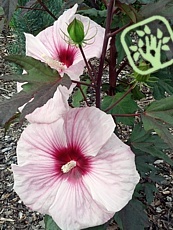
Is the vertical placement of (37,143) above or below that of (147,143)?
above

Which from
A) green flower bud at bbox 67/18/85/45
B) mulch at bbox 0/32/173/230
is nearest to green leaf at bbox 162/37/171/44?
green flower bud at bbox 67/18/85/45

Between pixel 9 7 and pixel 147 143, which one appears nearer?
pixel 9 7

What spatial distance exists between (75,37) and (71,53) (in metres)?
0.15

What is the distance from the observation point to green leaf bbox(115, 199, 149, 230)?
4.05ft

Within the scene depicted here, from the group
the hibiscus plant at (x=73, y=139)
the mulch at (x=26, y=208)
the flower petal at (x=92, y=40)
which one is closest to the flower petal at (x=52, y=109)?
the hibiscus plant at (x=73, y=139)

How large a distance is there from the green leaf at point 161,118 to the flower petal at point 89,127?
0.09 m

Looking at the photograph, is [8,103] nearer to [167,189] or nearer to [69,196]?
[69,196]

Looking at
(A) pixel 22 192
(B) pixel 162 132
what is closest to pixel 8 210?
(A) pixel 22 192

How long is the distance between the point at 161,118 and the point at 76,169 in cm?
19

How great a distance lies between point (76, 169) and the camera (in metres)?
0.96

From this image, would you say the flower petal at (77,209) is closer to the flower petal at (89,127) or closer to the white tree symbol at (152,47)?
the flower petal at (89,127)

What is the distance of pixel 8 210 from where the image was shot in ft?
5.85

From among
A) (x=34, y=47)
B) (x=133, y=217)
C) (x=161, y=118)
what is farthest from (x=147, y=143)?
(x=34, y=47)

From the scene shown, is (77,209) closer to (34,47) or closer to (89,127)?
(89,127)
